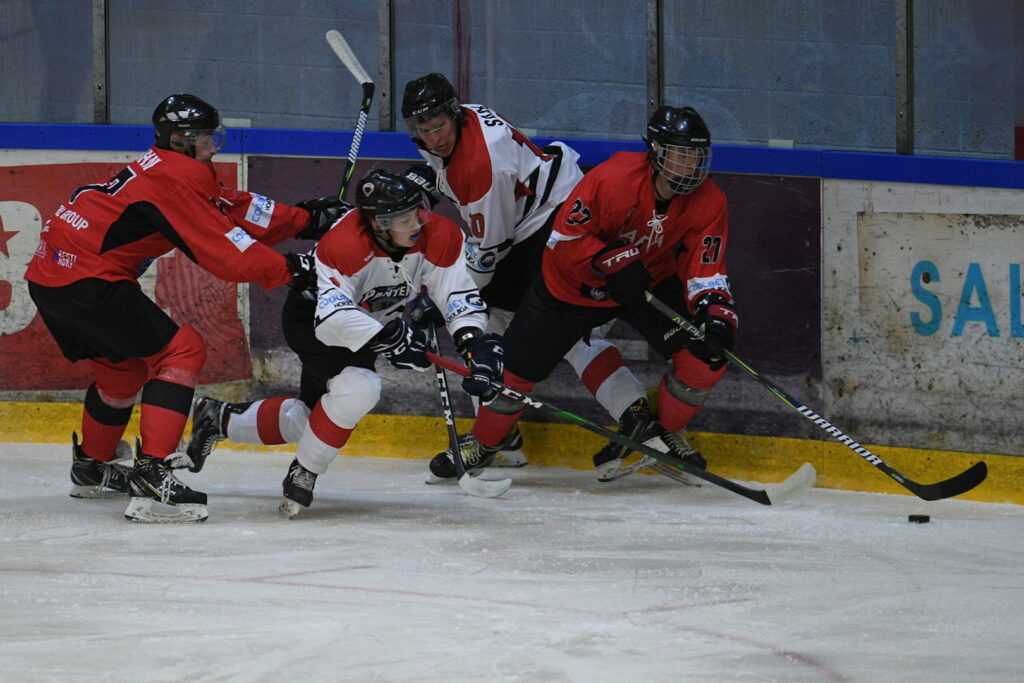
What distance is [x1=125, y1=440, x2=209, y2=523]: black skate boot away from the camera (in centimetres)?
372

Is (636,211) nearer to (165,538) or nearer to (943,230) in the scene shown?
(943,230)

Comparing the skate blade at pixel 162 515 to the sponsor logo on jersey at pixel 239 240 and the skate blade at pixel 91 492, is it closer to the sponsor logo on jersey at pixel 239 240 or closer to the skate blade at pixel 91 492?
the skate blade at pixel 91 492

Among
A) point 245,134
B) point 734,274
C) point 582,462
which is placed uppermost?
point 245,134

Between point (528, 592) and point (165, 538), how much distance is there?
104 centimetres

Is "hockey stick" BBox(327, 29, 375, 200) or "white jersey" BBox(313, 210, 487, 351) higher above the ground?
"hockey stick" BBox(327, 29, 375, 200)

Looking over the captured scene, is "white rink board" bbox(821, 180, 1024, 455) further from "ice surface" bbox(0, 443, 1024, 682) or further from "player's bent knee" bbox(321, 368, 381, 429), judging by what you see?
"player's bent knee" bbox(321, 368, 381, 429)

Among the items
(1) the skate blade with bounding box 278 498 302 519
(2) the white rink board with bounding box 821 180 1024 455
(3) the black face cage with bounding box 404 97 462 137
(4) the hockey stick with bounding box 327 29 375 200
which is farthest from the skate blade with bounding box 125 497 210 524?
(2) the white rink board with bounding box 821 180 1024 455

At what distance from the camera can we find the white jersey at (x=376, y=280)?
3689 millimetres

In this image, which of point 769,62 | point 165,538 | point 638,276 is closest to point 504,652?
point 165,538

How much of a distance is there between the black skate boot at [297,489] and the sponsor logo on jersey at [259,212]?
0.75 meters

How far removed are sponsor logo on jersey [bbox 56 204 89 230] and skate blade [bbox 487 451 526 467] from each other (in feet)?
5.11

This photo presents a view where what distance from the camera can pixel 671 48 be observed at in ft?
15.3

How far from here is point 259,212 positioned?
4.14 metres

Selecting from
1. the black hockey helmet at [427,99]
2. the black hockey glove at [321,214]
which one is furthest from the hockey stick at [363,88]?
the black hockey helmet at [427,99]
